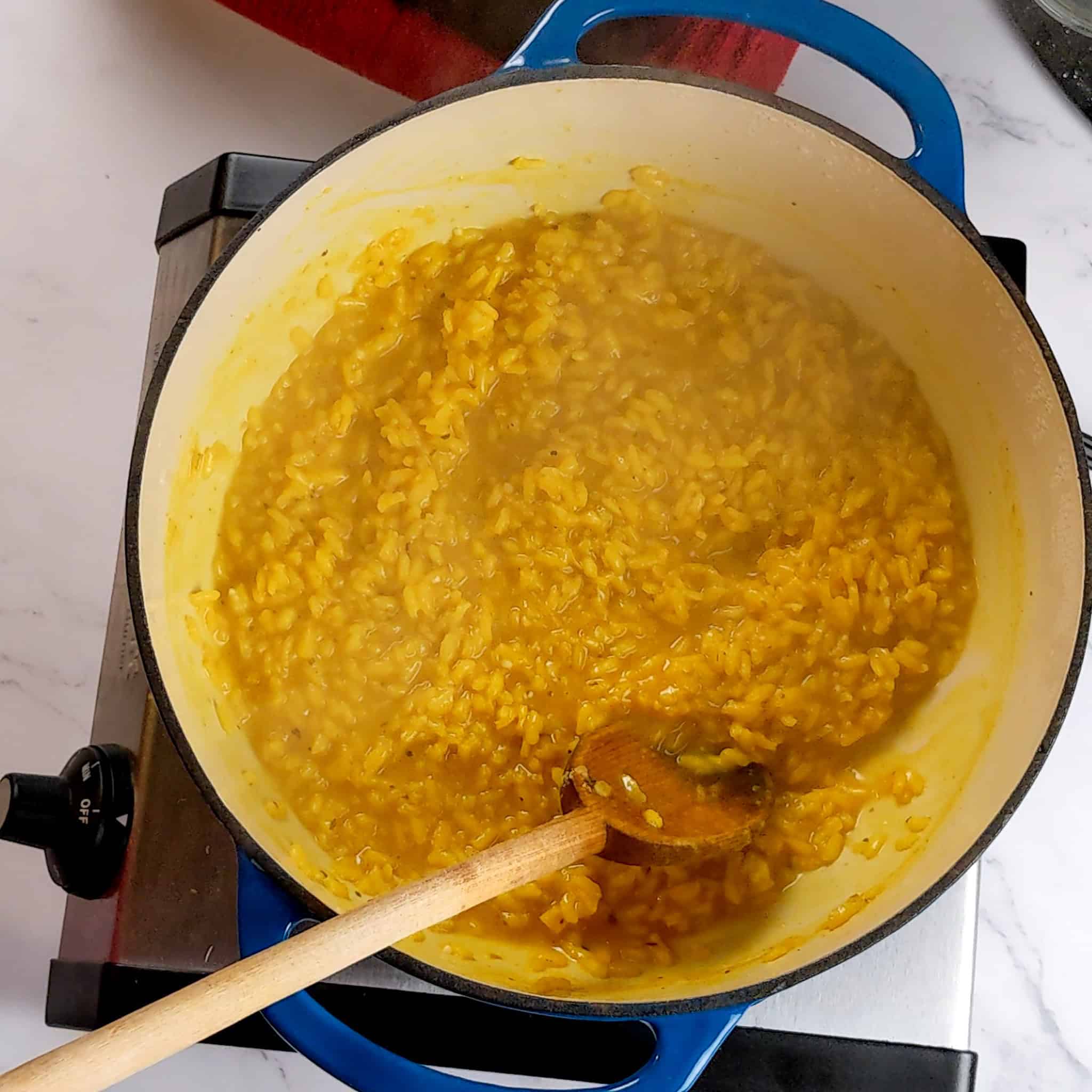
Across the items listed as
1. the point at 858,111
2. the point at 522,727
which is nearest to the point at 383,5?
the point at 858,111

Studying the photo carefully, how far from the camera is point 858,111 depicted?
67.1 inches

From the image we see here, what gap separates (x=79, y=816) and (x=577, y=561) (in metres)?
0.65

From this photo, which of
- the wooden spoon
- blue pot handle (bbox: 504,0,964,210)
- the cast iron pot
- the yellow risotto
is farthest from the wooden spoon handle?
blue pot handle (bbox: 504,0,964,210)

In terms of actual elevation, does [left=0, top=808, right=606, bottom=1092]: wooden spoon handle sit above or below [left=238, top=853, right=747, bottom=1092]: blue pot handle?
above

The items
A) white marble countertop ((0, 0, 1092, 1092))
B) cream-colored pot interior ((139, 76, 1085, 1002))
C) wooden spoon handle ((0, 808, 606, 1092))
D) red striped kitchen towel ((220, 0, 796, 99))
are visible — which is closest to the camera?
wooden spoon handle ((0, 808, 606, 1092))

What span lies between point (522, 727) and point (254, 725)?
12.5 inches

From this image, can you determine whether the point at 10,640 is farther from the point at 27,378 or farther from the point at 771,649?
the point at 771,649

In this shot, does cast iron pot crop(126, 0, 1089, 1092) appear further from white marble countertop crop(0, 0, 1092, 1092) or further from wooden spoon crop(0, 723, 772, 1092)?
white marble countertop crop(0, 0, 1092, 1092)

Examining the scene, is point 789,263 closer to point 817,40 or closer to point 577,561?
point 817,40

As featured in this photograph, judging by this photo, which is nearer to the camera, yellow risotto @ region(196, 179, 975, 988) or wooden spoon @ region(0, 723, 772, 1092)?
wooden spoon @ region(0, 723, 772, 1092)

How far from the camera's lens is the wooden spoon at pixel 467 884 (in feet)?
2.40

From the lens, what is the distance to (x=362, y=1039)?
109 centimetres

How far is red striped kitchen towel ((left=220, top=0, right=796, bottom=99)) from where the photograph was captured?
1459mm

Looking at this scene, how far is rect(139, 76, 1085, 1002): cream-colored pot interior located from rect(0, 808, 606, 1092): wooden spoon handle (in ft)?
0.68
